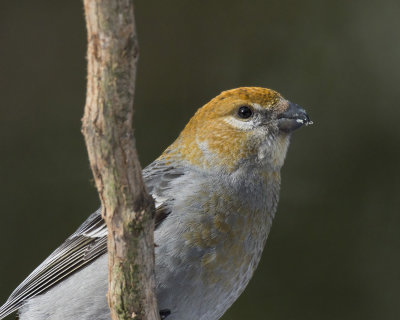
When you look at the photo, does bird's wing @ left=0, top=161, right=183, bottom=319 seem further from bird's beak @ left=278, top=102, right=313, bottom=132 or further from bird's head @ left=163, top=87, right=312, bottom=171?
bird's beak @ left=278, top=102, right=313, bottom=132

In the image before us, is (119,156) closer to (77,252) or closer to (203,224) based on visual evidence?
(203,224)

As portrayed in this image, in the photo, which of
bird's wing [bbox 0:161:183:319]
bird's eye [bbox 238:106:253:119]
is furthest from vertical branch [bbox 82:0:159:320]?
bird's eye [bbox 238:106:253:119]

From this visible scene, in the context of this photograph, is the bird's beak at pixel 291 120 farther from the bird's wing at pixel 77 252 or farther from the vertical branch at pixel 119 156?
the vertical branch at pixel 119 156

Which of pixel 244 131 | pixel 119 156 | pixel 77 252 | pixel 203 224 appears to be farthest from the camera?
pixel 244 131

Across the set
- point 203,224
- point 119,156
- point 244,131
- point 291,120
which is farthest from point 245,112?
point 119,156

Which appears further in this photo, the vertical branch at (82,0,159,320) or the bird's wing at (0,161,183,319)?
the bird's wing at (0,161,183,319)

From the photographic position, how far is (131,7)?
6.64 feet

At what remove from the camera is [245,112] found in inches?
149

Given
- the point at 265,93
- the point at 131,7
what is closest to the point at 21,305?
the point at 265,93

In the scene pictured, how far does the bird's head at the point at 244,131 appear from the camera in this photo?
368cm

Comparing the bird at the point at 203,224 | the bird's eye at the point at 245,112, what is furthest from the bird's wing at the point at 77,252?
the bird's eye at the point at 245,112

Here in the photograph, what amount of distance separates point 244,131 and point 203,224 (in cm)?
74

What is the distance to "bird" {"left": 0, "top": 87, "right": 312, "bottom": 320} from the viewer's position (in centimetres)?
322

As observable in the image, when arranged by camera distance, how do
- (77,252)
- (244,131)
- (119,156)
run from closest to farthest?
1. (119,156)
2. (77,252)
3. (244,131)
